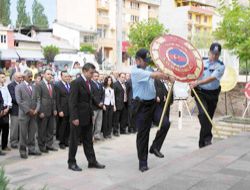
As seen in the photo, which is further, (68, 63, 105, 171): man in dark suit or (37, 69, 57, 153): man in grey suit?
(37, 69, 57, 153): man in grey suit

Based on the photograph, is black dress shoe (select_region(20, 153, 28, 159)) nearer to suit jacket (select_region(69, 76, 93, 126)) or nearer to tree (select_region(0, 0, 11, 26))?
suit jacket (select_region(69, 76, 93, 126))

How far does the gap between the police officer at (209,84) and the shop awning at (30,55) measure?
43421 millimetres

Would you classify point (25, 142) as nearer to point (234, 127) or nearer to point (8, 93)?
point (8, 93)

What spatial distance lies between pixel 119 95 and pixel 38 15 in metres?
64.8

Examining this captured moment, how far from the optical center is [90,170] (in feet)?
23.6

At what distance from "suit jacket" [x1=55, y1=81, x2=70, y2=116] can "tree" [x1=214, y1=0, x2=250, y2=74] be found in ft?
18.6

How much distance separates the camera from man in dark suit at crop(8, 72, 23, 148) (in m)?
9.22

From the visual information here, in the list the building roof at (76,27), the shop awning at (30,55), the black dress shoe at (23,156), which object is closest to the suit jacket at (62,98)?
the black dress shoe at (23,156)

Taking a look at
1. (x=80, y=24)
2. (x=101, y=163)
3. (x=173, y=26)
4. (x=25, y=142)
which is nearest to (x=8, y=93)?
(x=25, y=142)

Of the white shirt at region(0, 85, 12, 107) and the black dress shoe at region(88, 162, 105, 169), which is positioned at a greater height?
the white shirt at region(0, 85, 12, 107)

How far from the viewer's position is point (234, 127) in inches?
409

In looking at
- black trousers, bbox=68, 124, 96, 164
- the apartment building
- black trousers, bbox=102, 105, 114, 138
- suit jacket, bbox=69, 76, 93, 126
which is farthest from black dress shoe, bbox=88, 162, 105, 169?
the apartment building

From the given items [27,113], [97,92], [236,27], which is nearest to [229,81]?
[236,27]

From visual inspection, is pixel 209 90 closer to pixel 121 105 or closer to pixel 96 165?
pixel 96 165
